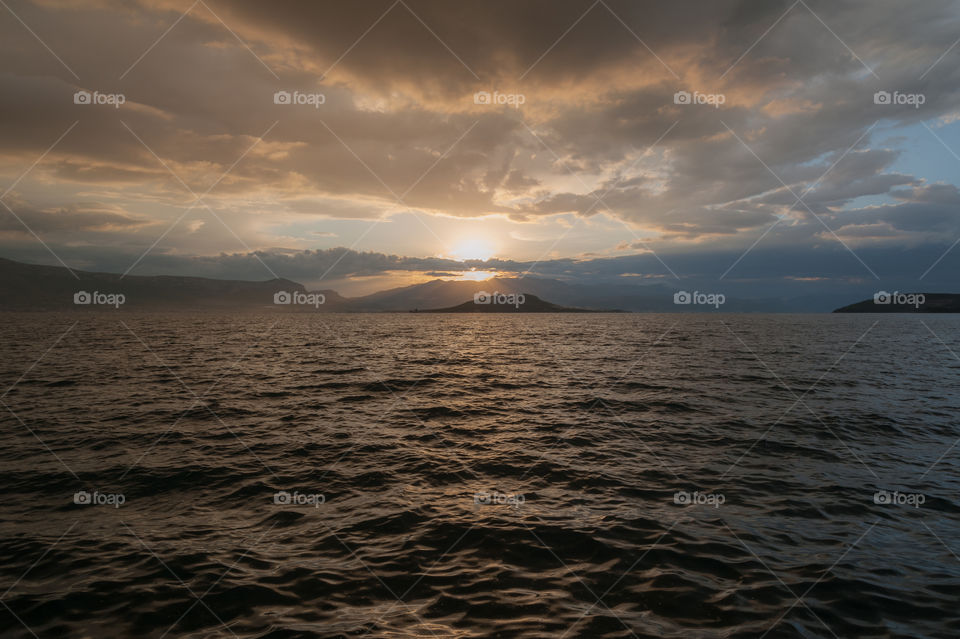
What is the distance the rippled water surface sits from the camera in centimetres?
820

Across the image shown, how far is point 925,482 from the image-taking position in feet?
48.9

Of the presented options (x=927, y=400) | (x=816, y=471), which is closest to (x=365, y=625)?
(x=816, y=471)

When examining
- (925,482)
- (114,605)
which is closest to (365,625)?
(114,605)

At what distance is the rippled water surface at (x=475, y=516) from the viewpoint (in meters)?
8.20

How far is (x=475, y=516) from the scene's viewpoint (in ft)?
40.1

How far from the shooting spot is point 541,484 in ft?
47.4

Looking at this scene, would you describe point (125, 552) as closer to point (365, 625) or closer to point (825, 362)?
point (365, 625)

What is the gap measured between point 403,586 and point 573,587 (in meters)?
3.74

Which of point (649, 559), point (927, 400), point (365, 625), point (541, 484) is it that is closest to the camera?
point (365, 625)

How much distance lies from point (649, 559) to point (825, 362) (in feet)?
172

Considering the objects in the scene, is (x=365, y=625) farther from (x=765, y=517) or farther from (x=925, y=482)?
(x=925, y=482)

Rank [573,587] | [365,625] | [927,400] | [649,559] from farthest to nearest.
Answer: [927,400], [649,559], [573,587], [365,625]

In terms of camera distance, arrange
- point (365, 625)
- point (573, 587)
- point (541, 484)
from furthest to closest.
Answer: point (541, 484), point (573, 587), point (365, 625)

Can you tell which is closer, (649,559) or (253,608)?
(253,608)
